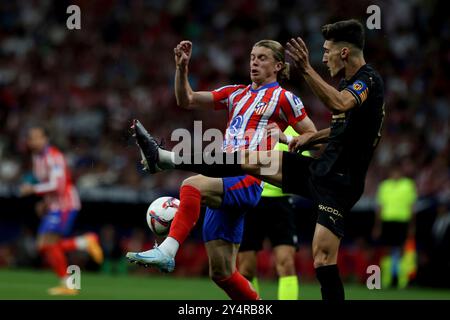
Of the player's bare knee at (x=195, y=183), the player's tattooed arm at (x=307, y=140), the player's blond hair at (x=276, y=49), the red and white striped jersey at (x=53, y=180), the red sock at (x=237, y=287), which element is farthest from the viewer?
the red and white striped jersey at (x=53, y=180)

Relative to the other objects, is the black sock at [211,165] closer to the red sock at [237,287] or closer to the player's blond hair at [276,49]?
the red sock at [237,287]

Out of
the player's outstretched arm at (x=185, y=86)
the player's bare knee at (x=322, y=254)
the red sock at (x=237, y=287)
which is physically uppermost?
the player's outstretched arm at (x=185, y=86)

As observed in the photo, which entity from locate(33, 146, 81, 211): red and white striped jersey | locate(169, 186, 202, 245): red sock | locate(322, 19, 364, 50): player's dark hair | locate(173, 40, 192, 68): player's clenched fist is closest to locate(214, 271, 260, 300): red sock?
locate(169, 186, 202, 245): red sock

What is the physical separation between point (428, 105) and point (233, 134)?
34.3 feet

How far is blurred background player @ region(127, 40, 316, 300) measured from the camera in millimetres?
6844

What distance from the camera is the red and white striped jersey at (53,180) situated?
12648 millimetres

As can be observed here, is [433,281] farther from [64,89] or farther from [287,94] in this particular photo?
[64,89]

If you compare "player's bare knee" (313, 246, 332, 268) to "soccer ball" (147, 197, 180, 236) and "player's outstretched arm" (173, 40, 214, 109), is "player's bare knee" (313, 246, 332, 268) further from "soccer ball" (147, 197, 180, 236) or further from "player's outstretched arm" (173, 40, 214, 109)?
"player's outstretched arm" (173, 40, 214, 109)

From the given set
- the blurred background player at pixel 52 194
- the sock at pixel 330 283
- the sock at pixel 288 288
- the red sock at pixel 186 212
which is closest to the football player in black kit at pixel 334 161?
the sock at pixel 330 283

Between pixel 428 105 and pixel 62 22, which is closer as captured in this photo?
pixel 428 105

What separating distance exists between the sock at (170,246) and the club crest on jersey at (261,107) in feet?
4.34
